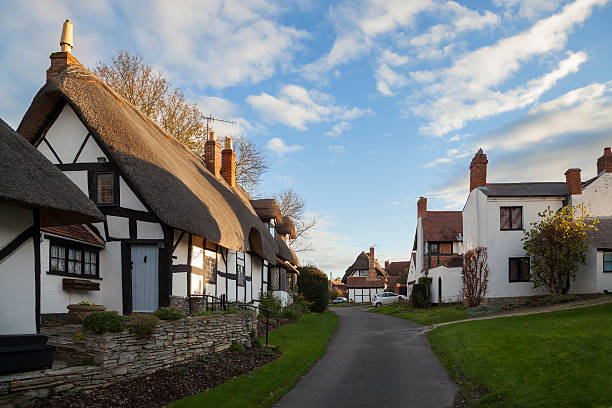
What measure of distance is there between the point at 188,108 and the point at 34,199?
2482 centimetres

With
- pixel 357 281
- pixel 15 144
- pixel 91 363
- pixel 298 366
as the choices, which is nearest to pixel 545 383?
pixel 298 366

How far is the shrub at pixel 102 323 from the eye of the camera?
9.12 meters

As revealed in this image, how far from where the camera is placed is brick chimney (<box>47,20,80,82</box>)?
623 inches

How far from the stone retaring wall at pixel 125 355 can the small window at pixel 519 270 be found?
1642cm

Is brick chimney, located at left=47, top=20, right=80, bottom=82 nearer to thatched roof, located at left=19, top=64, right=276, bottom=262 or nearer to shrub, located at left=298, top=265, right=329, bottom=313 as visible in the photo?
thatched roof, located at left=19, top=64, right=276, bottom=262

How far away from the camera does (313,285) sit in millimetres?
35344

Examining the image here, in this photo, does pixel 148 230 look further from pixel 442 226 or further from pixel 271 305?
pixel 442 226

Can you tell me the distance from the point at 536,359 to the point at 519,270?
14609 millimetres

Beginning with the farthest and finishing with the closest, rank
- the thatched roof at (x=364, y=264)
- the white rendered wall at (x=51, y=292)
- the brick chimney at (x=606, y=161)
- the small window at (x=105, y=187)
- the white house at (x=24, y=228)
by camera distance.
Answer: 1. the thatched roof at (x=364, y=264)
2. the brick chimney at (x=606, y=161)
3. the small window at (x=105, y=187)
4. the white rendered wall at (x=51, y=292)
5. the white house at (x=24, y=228)

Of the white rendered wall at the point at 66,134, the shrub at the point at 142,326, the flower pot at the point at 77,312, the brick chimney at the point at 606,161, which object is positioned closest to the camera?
the shrub at the point at 142,326

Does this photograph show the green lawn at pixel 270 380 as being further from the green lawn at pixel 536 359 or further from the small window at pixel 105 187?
the small window at pixel 105 187

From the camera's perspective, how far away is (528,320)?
18.1 m

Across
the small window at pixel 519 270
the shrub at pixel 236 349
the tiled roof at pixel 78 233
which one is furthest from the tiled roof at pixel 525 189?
the tiled roof at pixel 78 233

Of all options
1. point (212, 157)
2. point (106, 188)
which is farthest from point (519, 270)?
point (106, 188)
